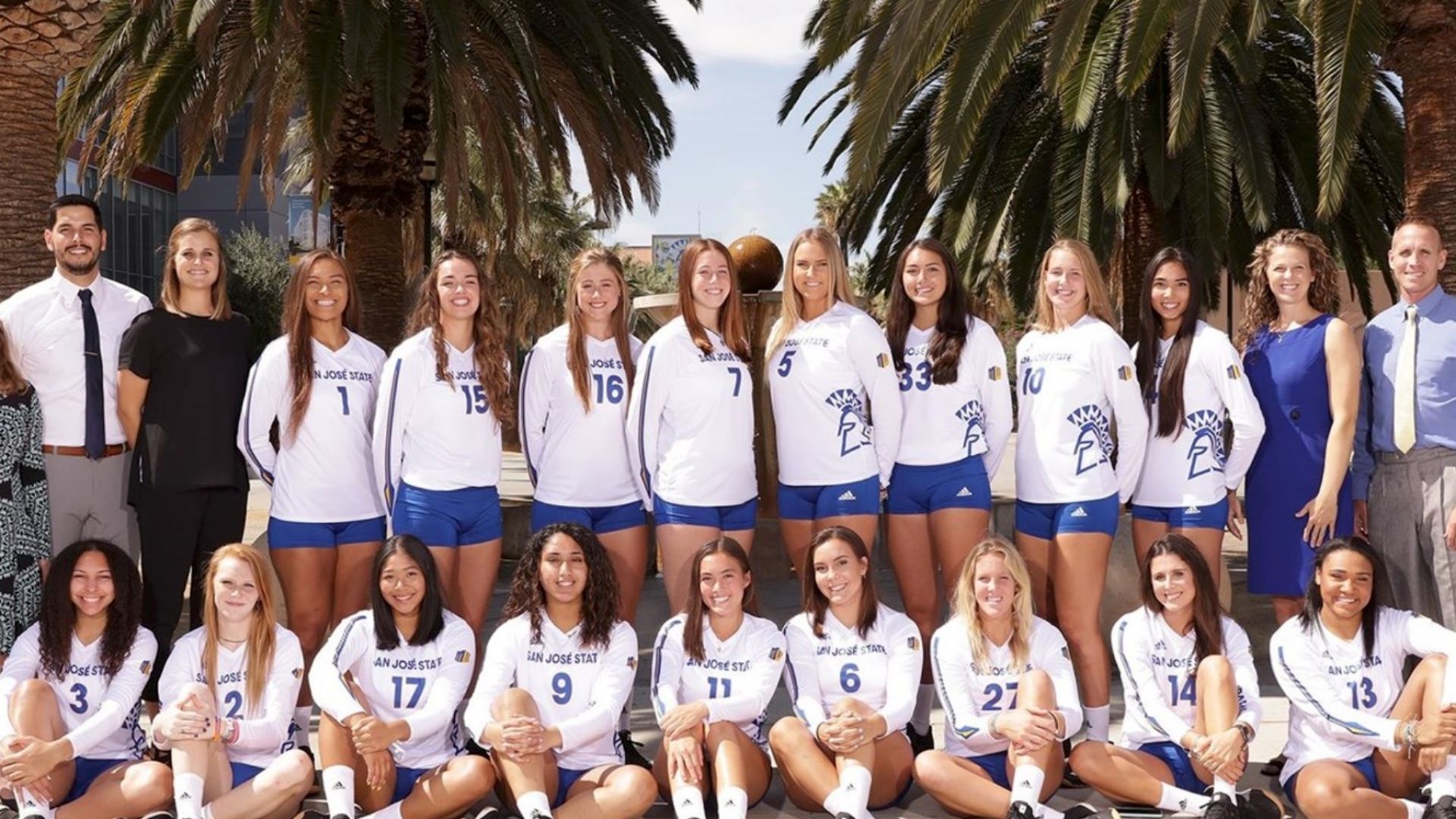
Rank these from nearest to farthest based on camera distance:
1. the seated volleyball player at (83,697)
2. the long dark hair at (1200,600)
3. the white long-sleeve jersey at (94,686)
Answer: the seated volleyball player at (83,697) → the white long-sleeve jersey at (94,686) → the long dark hair at (1200,600)

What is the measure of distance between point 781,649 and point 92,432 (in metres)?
2.84

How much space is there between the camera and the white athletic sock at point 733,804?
464cm

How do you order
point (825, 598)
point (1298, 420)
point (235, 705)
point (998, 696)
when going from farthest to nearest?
point (1298, 420), point (825, 598), point (998, 696), point (235, 705)

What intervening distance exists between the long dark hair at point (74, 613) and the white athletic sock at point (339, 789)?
0.97 metres

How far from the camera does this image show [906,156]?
11883 mm

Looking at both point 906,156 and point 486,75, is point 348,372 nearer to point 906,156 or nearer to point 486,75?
point 486,75

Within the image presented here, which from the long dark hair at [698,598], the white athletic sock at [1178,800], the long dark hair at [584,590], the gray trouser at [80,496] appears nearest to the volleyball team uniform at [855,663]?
the long dark hair at [698,598]

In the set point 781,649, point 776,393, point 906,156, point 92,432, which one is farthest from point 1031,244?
point 92,432

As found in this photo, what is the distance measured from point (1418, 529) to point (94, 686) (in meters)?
4.97

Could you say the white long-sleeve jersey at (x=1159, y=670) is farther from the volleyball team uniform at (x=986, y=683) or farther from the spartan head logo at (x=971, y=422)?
the spartan head logo at (x=971, y=422)

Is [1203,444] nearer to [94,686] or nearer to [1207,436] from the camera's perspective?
[1207,436]

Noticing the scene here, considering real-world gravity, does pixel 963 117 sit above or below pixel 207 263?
above

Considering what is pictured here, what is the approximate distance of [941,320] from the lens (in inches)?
226

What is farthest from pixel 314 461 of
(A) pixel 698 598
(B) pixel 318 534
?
(A) pixel 698 598
